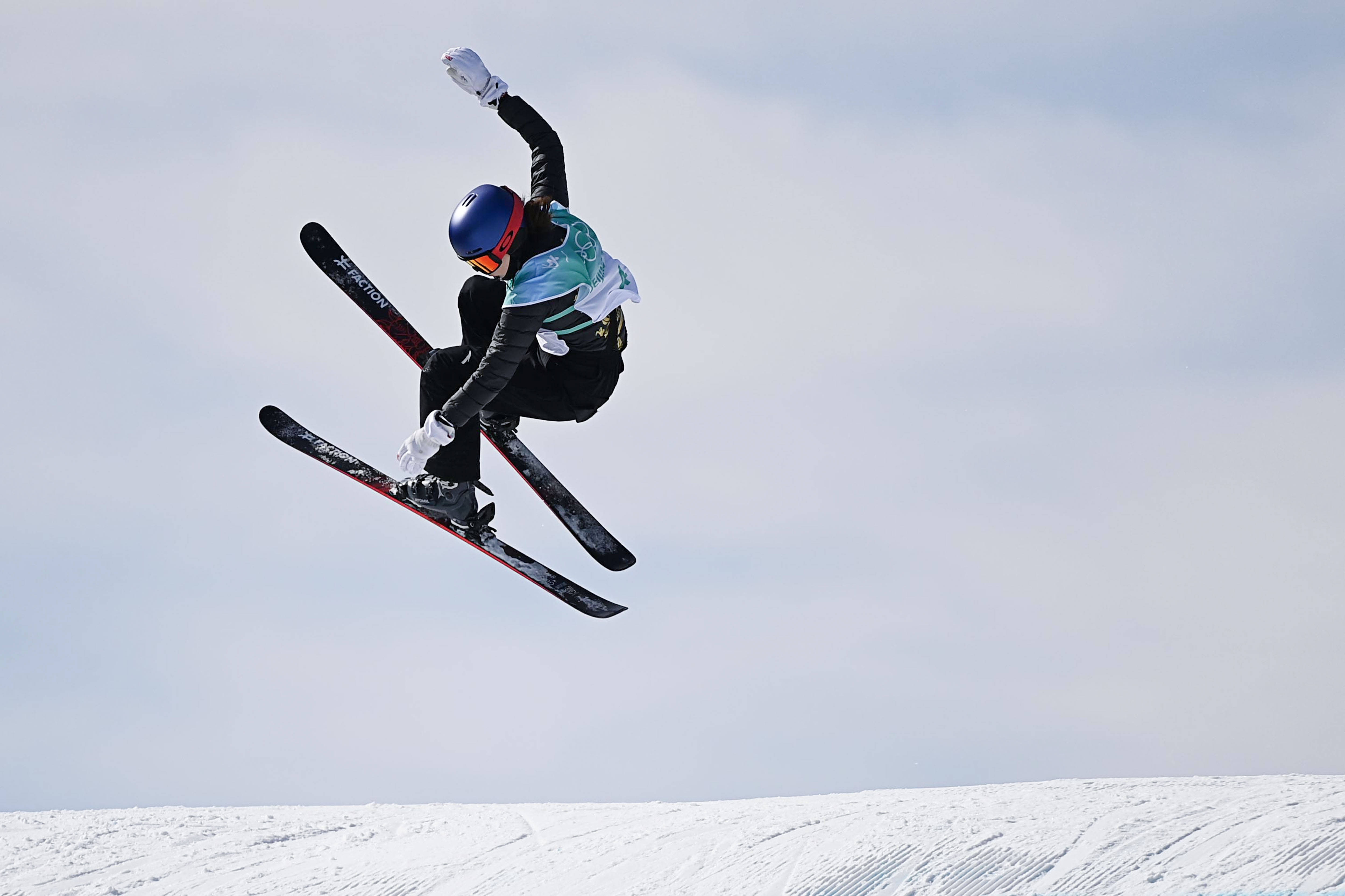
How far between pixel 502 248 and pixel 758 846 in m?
3.86

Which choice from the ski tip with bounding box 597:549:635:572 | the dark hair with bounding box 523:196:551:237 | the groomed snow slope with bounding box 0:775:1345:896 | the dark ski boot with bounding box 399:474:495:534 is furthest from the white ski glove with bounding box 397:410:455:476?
the groomed snow slope with bounding box 0:775:1345:896

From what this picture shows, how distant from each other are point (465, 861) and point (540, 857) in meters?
0.49

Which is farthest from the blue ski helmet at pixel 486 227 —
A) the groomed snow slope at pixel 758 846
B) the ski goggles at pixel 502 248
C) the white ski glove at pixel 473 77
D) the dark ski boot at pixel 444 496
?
the groomed snow slope at pixel 758 846

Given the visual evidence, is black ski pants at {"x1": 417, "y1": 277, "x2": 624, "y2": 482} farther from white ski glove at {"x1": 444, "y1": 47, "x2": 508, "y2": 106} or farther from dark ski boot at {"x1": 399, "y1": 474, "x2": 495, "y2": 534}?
white ski glove at {"x1": 444, "y1": 47, "x2": 508, "y2": 106}

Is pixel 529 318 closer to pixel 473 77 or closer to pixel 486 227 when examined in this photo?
pixel 486 227

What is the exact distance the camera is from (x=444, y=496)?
703 centimetres

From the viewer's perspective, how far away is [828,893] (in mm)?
6305

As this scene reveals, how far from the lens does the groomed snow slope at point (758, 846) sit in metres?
6.30

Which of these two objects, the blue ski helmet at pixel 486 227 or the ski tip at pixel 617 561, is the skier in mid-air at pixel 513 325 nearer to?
the blue ski helmet at pixel 486 227

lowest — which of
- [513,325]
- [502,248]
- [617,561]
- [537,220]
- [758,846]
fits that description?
[758,846]

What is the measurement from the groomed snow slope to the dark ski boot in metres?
2.21

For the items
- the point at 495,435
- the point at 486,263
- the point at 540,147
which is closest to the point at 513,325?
the point at 486,263

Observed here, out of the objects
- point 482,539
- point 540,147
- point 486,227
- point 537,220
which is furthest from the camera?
point 482,539

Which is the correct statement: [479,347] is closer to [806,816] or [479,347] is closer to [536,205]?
[536,205]
